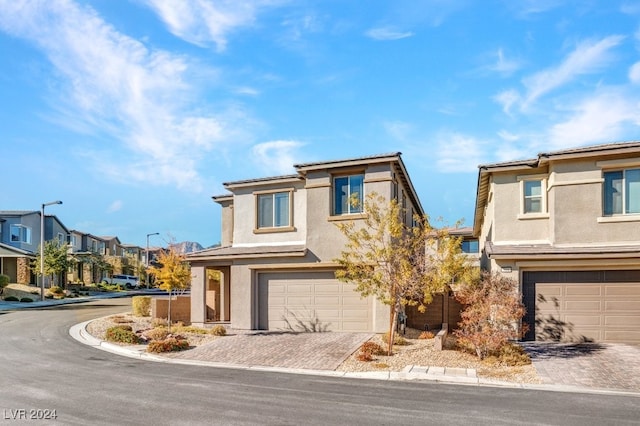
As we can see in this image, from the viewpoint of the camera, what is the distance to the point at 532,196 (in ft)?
64.9

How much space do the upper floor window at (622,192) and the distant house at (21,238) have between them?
48.0 meters

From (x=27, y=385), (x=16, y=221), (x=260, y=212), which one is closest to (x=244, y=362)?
(x=27, y=385)

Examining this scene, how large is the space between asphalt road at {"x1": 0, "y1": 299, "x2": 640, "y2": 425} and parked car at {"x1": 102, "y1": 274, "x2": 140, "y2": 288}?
55.6 m

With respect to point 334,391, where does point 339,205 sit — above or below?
above

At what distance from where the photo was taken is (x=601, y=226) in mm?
18078

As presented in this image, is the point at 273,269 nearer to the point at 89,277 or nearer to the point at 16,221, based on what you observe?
the point at 16,221

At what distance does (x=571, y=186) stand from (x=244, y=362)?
13.5 metres

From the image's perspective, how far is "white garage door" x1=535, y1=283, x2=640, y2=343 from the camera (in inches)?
688

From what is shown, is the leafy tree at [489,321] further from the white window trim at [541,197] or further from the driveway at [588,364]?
the white window trim at [541,197]

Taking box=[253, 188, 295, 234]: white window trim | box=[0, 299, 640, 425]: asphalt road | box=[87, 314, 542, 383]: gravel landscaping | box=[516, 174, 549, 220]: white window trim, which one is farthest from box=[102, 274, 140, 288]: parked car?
box=[516, 174, 549, 220]: white window trim

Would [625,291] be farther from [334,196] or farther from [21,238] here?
[21,238]

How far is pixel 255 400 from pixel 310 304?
999 cm

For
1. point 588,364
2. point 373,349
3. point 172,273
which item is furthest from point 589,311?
point 172,273

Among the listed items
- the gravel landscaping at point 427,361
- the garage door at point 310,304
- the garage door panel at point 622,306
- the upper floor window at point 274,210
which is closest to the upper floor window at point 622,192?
the garage door panel at point 622,306
